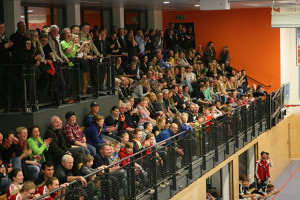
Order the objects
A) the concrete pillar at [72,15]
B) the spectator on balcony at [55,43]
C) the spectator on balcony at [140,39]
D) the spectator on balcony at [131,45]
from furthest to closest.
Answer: the spectator on balcony at [140,39], the spectator on balcony at [131,45], the concrete pillar at [72,15], the spectator on balcony at [55,43]

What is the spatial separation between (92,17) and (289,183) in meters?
9.98

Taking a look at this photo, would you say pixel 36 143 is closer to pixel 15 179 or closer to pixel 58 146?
pixel 58 146

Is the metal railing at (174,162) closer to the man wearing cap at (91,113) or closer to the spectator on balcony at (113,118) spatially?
the spectator on balcony at (113,118)

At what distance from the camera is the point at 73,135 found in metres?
11.7

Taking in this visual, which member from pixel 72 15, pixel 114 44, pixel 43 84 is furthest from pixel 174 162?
pixel 72 15

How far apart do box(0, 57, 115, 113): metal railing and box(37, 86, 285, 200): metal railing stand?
2.30 m

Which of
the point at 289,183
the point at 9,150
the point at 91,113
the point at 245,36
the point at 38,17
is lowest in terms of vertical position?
the point at 289,183

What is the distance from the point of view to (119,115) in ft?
47.0

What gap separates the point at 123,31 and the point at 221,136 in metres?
5.36

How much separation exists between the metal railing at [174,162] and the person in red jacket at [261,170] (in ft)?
2.74

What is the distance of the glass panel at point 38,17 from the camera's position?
58.5 ft

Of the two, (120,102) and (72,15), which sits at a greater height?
(72,15)

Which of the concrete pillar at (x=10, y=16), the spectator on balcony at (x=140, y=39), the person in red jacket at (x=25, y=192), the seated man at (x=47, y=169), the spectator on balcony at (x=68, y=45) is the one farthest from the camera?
the spectator on balcony at (x=140, y=39)

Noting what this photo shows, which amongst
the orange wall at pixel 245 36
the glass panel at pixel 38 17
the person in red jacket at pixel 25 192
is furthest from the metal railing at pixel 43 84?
the orange wall at pixel 245 36
